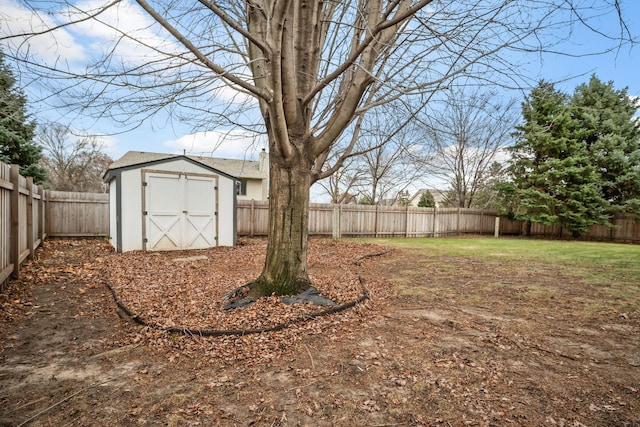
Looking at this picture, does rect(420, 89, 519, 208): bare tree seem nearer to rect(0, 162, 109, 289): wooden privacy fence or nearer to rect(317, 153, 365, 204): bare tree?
rect(317, 153, 365, 204): bare tree

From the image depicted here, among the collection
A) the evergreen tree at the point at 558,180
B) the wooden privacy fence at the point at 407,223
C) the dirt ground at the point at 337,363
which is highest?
the evergreen tree at the point at 558,180

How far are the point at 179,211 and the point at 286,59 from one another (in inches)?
282

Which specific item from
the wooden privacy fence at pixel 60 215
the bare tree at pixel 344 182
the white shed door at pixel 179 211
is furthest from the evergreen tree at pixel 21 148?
the bare tree at pixel 344 182

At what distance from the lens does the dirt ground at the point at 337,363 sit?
6.63 feet

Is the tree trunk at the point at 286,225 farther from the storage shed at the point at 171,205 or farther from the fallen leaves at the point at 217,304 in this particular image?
the storage shed at the point at 171,205

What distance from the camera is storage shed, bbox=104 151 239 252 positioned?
8.47m

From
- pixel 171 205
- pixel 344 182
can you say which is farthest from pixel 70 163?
pixel 344 182

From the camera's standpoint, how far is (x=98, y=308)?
4137 mm

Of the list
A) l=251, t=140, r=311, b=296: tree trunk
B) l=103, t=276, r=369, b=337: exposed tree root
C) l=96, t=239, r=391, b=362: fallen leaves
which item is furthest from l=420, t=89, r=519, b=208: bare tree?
l=103, t=276, r=369, b=337: exposed tree root

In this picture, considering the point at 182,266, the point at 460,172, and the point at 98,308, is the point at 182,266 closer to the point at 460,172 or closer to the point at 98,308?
the point at 98,308

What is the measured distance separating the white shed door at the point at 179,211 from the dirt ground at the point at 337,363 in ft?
13.4

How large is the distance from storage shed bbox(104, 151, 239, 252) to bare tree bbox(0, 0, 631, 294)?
4999 mm

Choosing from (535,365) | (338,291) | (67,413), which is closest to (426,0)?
(535,365)

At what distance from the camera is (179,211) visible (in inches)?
360
